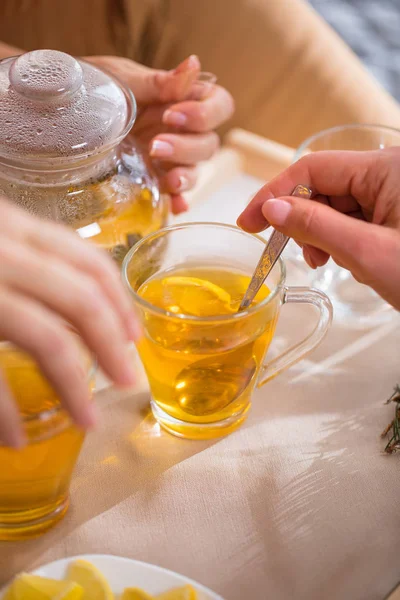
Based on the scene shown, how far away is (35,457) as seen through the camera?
1.59 ft

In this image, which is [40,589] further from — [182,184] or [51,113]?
A: [182,184]

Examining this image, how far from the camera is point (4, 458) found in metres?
0.48

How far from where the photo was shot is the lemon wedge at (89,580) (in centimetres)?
49

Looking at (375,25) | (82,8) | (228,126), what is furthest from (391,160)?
(375,25)

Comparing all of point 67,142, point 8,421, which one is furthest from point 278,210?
point 8,421

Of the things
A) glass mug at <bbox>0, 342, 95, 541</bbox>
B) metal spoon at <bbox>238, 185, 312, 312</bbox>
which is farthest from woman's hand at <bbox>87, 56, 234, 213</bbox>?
glass mug at <bbox>0, 342, 95, 541</bbox>

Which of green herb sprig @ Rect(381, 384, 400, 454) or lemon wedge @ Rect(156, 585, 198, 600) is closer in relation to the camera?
lemon wedge @ Rect(156, 585, 198, 600)

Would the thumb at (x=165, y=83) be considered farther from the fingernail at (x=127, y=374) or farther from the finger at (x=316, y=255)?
the fingernail at (x=127, y=374)

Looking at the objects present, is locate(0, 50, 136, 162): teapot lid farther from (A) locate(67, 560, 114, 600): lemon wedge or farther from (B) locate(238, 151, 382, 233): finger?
(A) locate(67, 560, 114, 600): lemon wedge

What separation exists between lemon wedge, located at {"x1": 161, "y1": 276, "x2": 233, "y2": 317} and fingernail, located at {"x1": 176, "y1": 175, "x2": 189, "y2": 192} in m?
0.22

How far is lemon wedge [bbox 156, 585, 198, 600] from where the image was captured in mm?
484

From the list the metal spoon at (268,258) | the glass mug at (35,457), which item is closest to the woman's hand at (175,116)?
the metal spoon at (268,258)

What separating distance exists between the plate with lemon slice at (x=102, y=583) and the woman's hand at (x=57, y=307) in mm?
151

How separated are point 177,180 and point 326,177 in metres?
0.25
